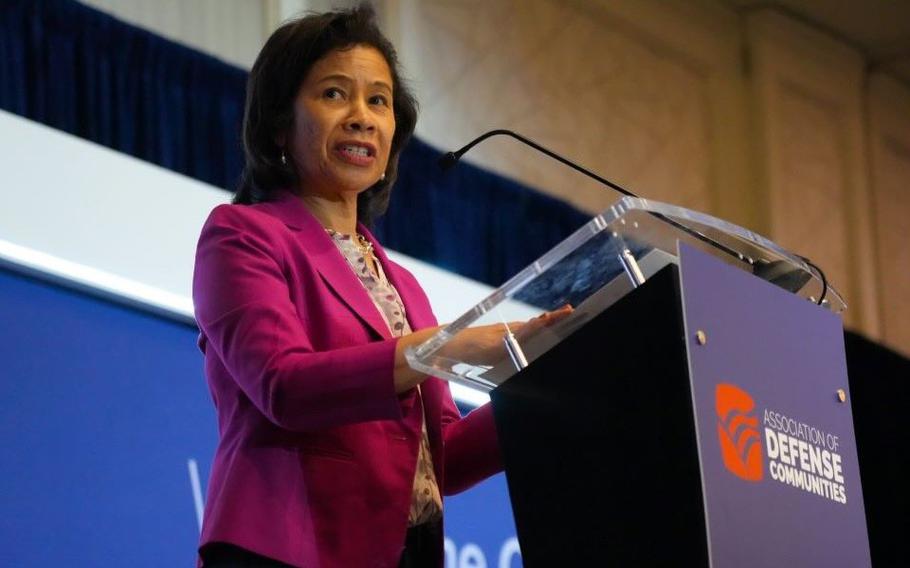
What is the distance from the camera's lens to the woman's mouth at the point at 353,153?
200cm

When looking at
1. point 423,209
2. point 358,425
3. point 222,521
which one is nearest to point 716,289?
point 358,425

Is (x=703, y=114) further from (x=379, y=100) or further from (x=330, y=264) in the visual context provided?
(x=330, y=264)

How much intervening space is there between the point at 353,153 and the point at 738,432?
2.38 ft

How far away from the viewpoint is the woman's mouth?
200cm

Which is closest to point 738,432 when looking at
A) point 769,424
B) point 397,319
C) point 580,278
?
point 769,424

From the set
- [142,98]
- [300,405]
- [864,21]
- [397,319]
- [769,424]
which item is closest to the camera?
[769,424]

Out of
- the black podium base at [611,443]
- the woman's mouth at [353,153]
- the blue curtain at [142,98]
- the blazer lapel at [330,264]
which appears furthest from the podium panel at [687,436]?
the blue curtain at [142,98]

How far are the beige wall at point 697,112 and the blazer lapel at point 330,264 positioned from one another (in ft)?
9.52

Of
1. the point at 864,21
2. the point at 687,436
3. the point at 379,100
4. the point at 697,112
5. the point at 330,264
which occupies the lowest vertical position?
the point at 687,436

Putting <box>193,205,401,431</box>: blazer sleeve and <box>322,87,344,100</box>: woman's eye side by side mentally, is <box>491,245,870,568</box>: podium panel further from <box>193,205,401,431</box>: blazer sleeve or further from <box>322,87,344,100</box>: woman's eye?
<box>322,87,344,100</box>: woman's eye

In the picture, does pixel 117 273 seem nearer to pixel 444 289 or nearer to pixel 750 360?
pixel 444 289

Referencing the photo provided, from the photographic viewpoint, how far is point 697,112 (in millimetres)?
6051

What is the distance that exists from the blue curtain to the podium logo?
2394 millimetres

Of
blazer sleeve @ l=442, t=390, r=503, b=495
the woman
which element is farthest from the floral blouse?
blazer sleeve @ l=442, t=390, r=503, b=495
